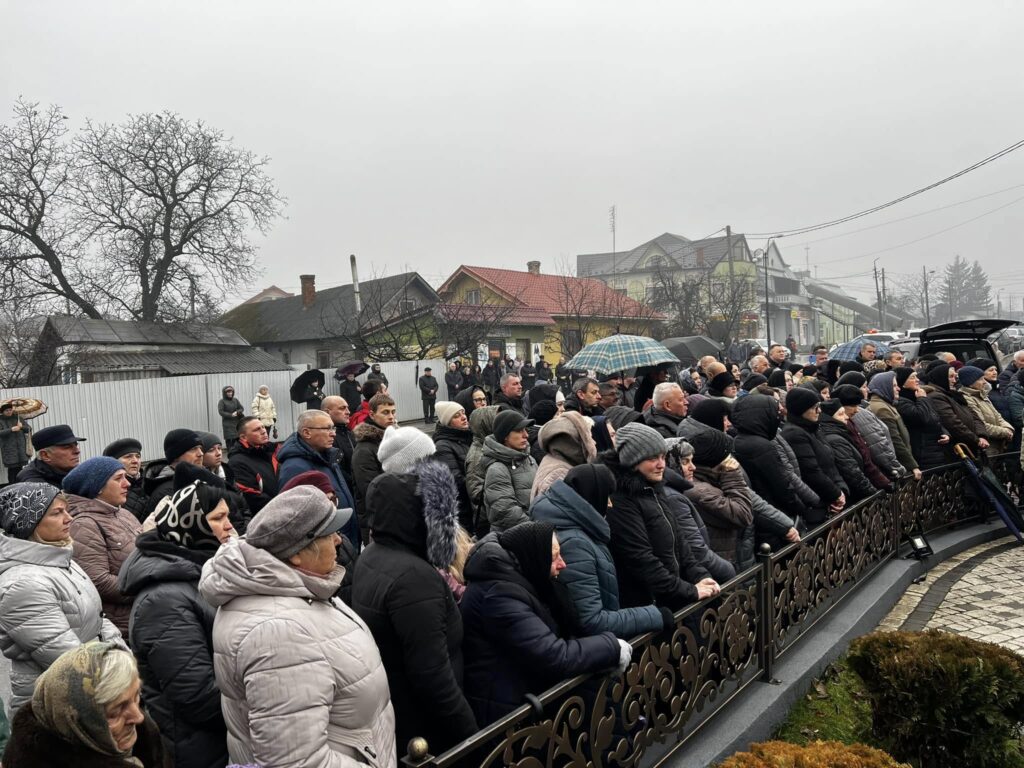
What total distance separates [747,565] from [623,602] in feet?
5.43

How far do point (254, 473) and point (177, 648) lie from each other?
3397 mm

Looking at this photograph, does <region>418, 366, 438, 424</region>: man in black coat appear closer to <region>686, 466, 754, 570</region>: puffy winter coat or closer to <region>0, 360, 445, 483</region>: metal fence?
<region>0, 360, 445, 483</region>: metal fence

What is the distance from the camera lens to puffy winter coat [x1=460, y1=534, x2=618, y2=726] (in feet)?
8.51

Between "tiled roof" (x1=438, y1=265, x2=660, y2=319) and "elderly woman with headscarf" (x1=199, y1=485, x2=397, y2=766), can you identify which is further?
"tiled roof" (x1=438, y1=265, x2=660, y2=319)

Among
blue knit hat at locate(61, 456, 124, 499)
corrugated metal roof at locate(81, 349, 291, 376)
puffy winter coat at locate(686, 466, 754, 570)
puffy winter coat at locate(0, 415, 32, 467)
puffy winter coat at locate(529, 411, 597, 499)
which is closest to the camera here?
blue knit hat at locate(61, 456, 124, 499)

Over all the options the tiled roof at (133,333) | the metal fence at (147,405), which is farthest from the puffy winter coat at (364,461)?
the tiled roof at (133,333)

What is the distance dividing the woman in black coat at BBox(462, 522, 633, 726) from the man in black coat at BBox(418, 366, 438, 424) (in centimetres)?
1857

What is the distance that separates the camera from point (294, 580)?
215 centimetres

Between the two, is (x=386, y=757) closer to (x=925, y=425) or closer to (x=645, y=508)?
(x=645, y=508)

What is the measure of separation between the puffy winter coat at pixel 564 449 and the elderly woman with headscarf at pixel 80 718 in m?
2.62

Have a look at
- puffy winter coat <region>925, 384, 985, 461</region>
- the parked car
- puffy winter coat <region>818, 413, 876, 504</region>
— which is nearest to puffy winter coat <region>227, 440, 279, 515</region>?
puffy winter coat <region>818, 413, 876, 504</region>

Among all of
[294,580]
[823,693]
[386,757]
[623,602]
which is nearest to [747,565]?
[823,693]

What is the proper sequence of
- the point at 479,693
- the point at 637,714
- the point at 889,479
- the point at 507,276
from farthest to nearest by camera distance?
1. the point at 507,276
2. the point at 889,479
3. the point at 637,714
4. the point at 479,693

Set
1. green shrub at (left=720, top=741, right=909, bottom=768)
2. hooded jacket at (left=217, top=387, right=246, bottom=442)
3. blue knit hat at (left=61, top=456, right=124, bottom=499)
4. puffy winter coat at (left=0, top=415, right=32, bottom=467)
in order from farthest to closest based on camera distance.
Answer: hooded jacket at (left=217, top=387, right=246, bottom=442) < puffy winter coat at (left=0, top=415, right=32, bottom=467) < blue knit hat at (left=61, top=456, right=124, bottom=499) < green shrub at (left=720, top=741, right=909, bottom=768)
